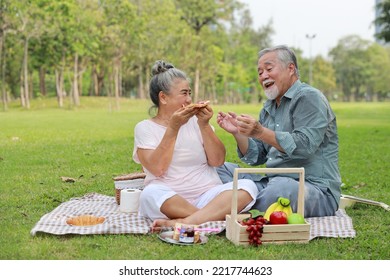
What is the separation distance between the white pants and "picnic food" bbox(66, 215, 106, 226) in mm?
347

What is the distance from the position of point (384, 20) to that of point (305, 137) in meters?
23.1

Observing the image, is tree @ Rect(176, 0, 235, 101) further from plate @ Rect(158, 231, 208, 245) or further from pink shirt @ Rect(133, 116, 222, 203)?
plate @ Rect(158, 231, 208, 245)

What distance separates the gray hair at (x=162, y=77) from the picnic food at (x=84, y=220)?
103 cm

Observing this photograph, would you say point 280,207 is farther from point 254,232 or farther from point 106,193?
point 106,193

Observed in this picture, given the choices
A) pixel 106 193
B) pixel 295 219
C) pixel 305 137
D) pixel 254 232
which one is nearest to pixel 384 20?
pixel 106 193

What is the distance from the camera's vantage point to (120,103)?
39844mm

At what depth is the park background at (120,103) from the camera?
3783 mm

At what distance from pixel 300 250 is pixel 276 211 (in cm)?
36

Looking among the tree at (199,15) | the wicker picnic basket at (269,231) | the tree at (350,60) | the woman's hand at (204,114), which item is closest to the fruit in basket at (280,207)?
the wicker picnic basket at (269,231)

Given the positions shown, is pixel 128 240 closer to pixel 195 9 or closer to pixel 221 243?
pixel 221 243

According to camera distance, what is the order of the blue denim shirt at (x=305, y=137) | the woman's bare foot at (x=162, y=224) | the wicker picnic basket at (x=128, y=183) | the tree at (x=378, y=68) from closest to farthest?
the woman's bare foot at (x=162, y=224) → the blue denim shirt at (x=305, y=137) → the wicker picnic basket at (x=128, y=183) → the tree at (x=378, y=68)

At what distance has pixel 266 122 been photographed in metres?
4.79

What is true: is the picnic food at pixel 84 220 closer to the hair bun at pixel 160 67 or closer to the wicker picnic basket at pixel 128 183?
the wicker picnic basket at pixel 128 183
